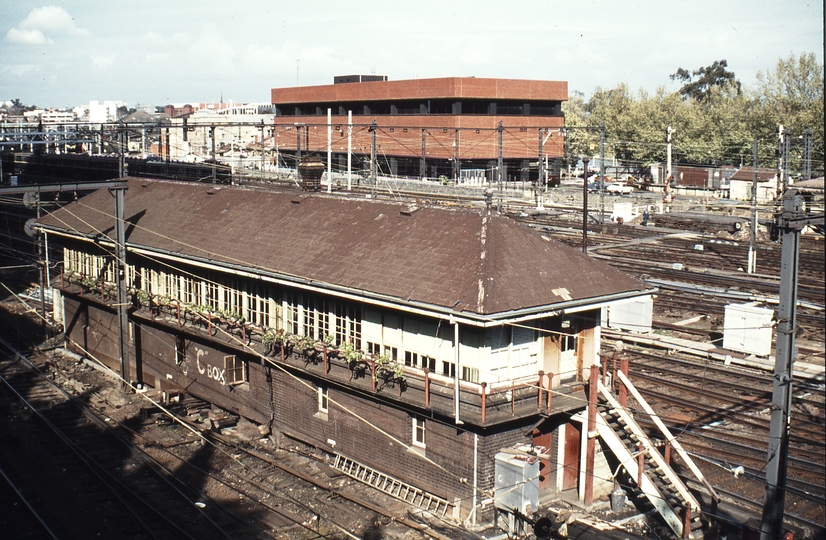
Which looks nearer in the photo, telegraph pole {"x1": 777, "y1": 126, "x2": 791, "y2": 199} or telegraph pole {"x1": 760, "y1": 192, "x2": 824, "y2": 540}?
telegraph pole {"x1": 760, "y1": 192, "x2": 824, "y2": 540}

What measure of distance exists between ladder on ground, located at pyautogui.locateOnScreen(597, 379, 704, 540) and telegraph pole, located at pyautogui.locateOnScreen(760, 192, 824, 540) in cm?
345

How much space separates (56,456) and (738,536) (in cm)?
1557

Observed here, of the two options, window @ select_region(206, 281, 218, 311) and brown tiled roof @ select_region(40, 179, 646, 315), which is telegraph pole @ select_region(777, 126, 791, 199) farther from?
window @ select_region(206, 281, 218, 311)

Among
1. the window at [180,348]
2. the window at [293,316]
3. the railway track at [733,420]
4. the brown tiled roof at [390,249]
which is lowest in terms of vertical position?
the railway track at [733,420]

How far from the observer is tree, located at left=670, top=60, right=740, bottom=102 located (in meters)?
130

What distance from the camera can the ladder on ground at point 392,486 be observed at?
1734 centimetres

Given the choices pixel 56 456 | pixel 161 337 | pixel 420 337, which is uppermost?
pixel 420 337

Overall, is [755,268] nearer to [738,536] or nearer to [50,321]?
[738,536]

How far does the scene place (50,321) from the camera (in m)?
Answer: 34.7

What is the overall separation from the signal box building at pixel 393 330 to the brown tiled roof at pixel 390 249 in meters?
0.05

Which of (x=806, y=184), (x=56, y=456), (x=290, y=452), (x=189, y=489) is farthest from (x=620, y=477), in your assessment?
(x=56, y=456)

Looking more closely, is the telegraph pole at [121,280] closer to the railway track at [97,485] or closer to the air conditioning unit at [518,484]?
the railway track at [97,485]

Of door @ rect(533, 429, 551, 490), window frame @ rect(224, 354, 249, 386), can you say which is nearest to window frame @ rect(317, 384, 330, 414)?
window frame @ rect(224, 354, 249, 386)

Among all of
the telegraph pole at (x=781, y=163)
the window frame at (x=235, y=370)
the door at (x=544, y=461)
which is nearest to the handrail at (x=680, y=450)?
the door at (x=544, y=461)
